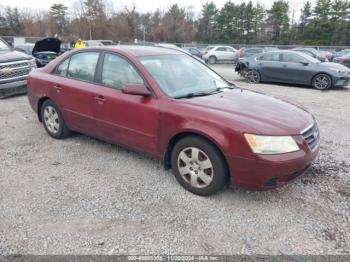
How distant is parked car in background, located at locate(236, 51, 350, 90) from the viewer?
10875 millimetres

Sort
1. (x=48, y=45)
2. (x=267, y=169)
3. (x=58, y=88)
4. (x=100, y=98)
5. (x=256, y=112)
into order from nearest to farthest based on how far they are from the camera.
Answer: (x=267, y=169) → (x=256, y=112) → (x=100, y=98) → (x=58, y=88) → (x=48, y=45)

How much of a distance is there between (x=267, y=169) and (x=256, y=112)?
66 cm

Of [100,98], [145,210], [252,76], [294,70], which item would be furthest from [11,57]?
[294,70]

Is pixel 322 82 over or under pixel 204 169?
over

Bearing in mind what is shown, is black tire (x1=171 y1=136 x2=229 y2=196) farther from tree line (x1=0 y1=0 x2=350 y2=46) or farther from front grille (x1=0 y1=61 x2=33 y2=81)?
tree line (x1=0 y1=0 x2=350 y2=46)

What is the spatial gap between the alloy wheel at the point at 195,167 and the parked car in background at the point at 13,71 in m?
6.73

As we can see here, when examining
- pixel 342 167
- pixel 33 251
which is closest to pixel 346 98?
pixel 342 167

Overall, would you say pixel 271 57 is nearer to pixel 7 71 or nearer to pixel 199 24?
pixel 7 71

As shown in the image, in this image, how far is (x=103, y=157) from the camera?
4.52 m

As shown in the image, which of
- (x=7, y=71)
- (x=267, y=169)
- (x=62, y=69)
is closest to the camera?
(x=267, y=169)

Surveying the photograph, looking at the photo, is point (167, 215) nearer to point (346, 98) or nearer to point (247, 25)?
point (346, 98)

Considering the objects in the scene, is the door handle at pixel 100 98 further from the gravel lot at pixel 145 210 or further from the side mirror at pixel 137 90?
the gravel lot at pixel 145 210

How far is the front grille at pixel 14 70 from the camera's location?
816cm

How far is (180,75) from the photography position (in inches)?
159
